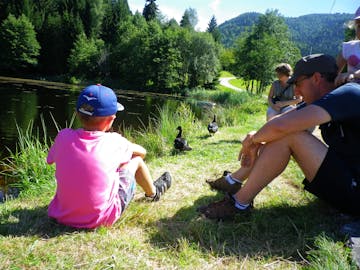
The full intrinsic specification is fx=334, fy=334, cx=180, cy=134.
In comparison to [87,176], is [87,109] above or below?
above

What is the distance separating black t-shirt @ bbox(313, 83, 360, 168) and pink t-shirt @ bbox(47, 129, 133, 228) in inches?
58.4

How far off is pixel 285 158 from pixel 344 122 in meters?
0.47

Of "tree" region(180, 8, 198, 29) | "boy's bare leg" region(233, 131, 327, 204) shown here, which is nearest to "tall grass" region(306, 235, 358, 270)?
"boy's bare leg" region(233, 131, 327, 204)

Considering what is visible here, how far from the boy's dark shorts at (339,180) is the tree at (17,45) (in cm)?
5212

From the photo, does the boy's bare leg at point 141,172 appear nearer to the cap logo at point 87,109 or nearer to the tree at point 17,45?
the cap logo at point 87,109

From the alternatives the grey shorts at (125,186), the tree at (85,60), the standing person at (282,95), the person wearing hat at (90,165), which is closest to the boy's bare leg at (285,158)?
the grey shorts at (125,186)

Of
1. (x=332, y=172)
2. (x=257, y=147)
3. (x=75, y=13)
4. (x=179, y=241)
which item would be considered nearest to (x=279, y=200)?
(x=257, y=147)

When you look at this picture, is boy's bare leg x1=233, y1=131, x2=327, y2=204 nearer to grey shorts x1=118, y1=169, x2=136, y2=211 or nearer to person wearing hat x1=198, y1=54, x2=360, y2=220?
person wearing hat x1=198, y1=54, x2=360, y2=220

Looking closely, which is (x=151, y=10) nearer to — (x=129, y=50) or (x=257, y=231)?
(x=129, y=50)

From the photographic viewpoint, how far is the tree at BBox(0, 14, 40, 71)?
156 feet

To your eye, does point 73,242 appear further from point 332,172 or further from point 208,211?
point 332,172

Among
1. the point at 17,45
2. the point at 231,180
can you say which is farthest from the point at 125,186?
the point at 17,45

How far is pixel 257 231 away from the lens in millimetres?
2592

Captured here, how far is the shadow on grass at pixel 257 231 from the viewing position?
2342mm
